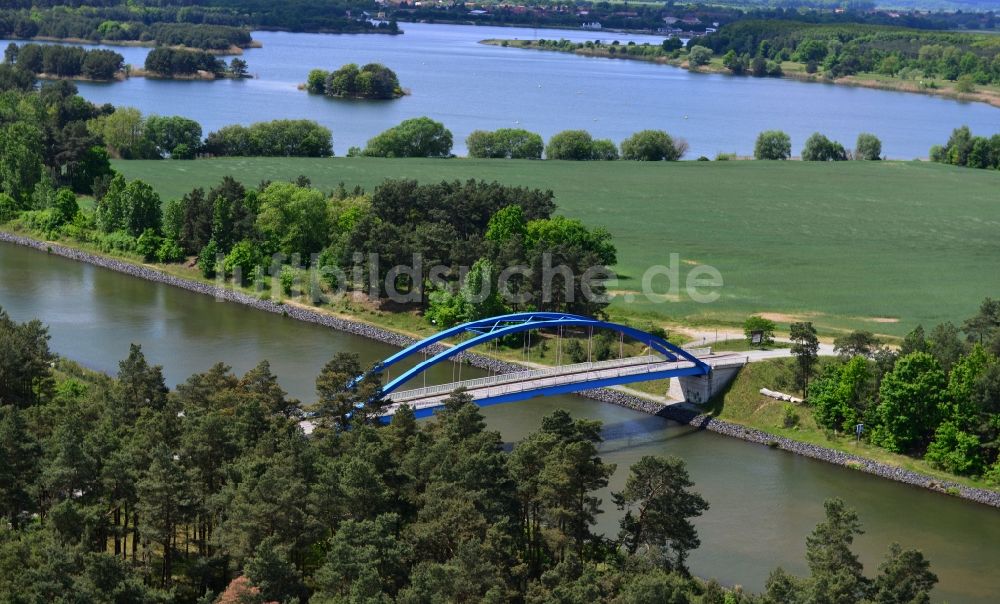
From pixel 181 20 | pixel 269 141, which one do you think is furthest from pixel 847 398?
pixel 181 20

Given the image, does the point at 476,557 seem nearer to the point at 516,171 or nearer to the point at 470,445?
the point at 470,445

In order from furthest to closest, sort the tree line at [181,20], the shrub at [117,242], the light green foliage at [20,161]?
the tree line at [181,20]
the light green foliage at [20,161]
the shrub at [117,242]

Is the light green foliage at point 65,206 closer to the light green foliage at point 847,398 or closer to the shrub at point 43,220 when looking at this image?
the shrub at point 43,220

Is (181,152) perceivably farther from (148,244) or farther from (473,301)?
(473,301)

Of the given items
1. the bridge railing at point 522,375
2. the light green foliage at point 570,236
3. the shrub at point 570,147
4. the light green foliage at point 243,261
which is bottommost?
the light green foliage at point 243,261

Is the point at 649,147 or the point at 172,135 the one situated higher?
the point at 172,135

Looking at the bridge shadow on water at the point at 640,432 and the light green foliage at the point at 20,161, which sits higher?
the light green foliage at the point at 20,161

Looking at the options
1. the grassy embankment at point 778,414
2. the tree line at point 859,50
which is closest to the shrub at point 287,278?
the grassy embankment at point 778,414
